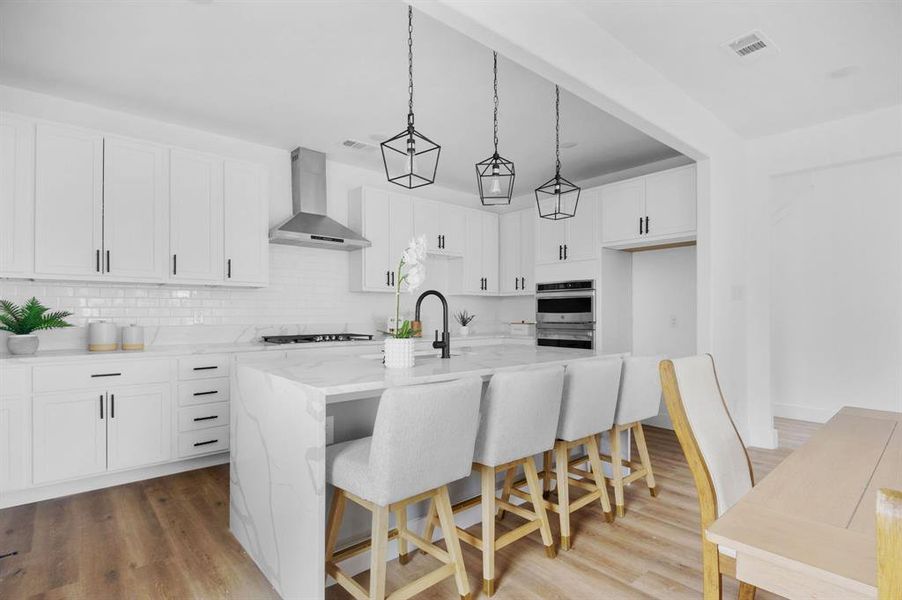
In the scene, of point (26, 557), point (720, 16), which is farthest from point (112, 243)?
point (720, 16)

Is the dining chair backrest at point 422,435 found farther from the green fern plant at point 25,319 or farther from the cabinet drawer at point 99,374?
the green fern plant at point 25,319

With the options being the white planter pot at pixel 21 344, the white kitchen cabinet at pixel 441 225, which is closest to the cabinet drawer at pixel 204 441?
the white planter pot at pixel 21 344

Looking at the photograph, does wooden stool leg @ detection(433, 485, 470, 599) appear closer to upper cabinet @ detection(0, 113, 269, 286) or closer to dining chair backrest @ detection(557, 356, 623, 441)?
dining chair backrest @ detection(557, 356, 623, 441)

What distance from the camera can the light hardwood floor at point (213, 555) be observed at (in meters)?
2.02

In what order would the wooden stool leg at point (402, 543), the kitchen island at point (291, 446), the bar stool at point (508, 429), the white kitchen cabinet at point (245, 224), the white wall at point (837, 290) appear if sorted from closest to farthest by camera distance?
the kitchen island at point (291, 446) < the bar stool at point (508, 429) < the wooden stool leg at point (402, 543) < the white kitchen cabinet at point (245, 224) < the white wall at point (837, 290)

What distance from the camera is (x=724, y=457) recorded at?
159 centimetres

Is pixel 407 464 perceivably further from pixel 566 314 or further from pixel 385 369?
pixel 566 314

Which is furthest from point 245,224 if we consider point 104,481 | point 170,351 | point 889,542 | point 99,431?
point 889,542

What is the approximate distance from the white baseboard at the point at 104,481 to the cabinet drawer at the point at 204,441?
144mm

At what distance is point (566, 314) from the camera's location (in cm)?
510

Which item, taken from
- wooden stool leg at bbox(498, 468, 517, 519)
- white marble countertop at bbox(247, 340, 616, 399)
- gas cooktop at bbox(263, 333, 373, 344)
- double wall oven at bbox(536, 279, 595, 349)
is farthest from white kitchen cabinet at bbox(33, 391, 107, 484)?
double wall oven at bbox(536, 279, 595, 349)

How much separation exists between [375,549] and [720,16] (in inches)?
119

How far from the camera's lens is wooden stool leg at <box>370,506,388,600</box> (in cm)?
166

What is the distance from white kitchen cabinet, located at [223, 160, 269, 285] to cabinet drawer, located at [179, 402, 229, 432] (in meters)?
1.05
